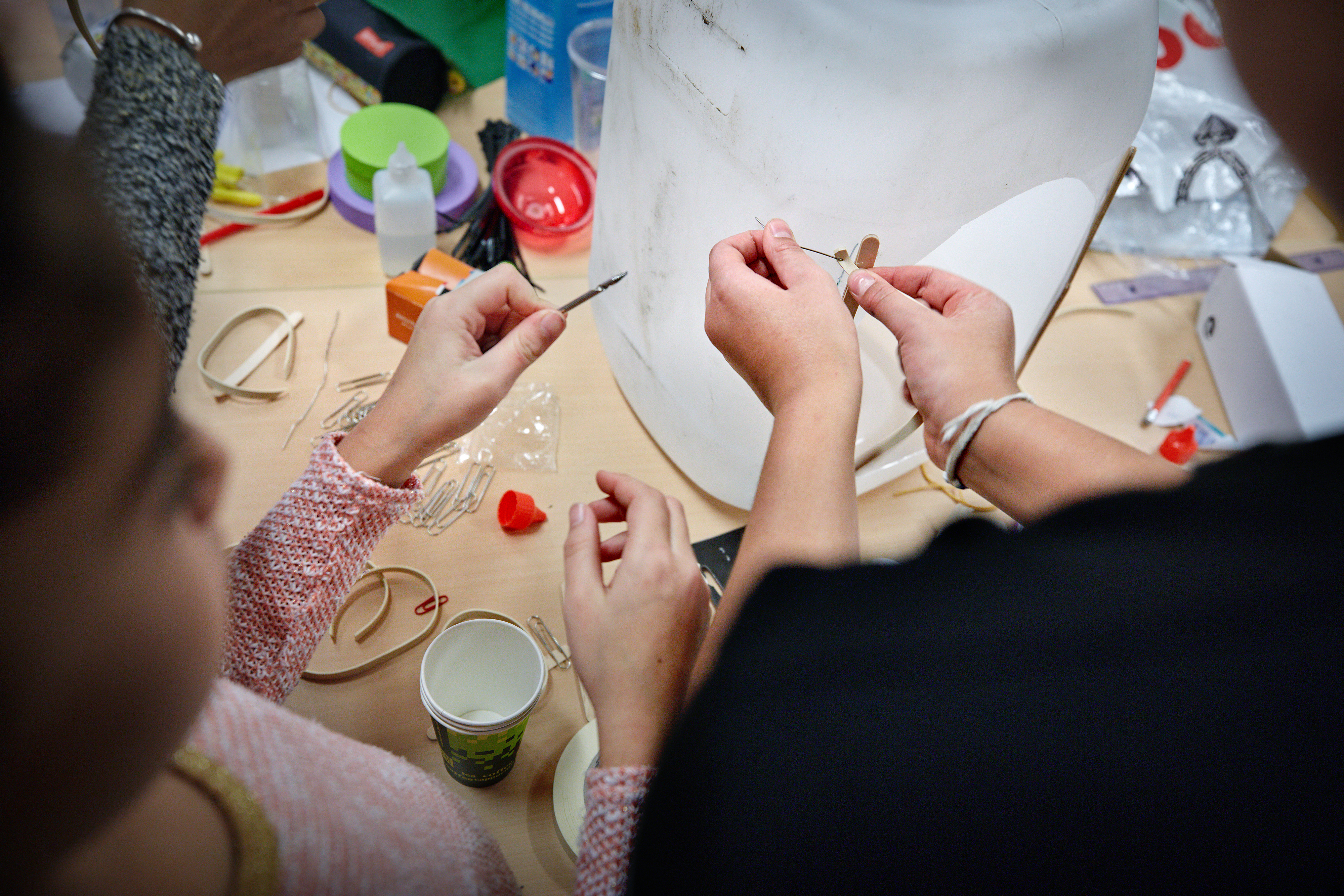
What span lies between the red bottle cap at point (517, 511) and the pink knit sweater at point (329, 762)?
13 cm

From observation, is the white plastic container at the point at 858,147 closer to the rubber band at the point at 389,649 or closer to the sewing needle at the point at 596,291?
the sewing needle at the point at 596,291

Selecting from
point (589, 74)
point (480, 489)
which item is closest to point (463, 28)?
point (589, 74)

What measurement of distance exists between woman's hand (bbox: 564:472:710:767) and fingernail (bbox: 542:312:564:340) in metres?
0.17

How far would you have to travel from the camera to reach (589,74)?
1.06 metres

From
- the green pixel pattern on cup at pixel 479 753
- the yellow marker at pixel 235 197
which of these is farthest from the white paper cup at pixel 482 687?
the yellow marker at pixel 235 197

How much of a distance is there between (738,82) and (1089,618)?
436 millimetres

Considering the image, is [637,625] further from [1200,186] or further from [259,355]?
[1200,186]

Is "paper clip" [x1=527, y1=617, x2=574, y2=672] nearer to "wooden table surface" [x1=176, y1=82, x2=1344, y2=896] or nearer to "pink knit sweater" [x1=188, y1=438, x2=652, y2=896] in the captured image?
"wooden table surface" [x1=176, y1=82, x2=1344, y2=896]

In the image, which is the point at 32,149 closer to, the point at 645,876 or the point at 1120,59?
the point at 645,876

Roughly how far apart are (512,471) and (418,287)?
227 millimetres

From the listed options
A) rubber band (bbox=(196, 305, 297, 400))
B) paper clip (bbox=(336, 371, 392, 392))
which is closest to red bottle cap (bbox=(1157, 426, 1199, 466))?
paper clip (bbox=(336, 371, 392, 392))

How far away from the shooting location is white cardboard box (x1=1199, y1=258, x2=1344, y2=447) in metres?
0.92

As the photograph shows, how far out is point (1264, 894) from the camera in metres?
0.26

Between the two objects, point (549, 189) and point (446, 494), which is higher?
→ point (549, 189)
